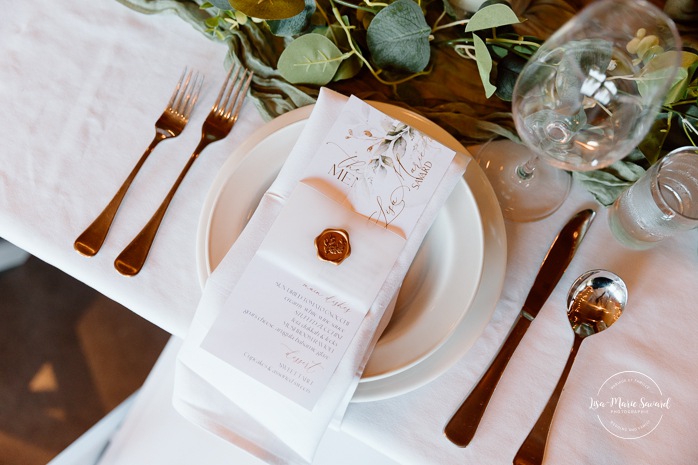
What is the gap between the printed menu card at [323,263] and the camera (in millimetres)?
544

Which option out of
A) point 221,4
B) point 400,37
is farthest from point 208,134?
point 400,37

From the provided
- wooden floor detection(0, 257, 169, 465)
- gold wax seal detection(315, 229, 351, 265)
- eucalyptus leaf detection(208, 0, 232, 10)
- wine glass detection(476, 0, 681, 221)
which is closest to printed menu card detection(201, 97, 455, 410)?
gold wax seal detection(315, 229, 351, 265)

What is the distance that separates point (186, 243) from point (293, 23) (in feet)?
1.02

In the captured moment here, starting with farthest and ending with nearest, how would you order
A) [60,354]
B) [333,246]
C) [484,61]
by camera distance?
[60,354], [484,61], [333,246]

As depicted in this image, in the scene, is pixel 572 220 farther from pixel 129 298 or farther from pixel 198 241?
pixel 129 298

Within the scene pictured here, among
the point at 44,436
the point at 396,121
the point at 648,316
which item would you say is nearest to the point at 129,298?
the point at 396,121

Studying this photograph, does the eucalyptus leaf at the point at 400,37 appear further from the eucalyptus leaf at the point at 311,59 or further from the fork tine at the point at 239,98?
the fork tine at the point at 239,98

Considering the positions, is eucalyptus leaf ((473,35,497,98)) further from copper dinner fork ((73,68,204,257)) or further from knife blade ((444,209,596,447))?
copper dinner fork ((73,68,204,257))

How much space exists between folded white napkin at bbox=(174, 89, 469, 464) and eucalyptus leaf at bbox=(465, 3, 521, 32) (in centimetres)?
16

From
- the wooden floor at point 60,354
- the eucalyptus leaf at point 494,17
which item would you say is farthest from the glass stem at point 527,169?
the wooden floor at point 60,354

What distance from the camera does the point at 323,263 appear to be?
0.55 meters

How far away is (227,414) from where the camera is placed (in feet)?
1.97

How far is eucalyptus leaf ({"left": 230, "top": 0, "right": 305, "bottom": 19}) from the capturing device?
24.4 inches

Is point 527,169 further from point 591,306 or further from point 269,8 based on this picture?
point 269,8
